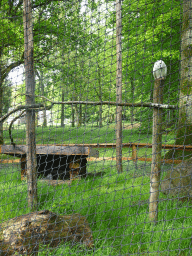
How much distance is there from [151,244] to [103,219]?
709 mm

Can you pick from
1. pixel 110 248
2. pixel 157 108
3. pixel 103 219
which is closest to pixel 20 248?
pixel 110 248

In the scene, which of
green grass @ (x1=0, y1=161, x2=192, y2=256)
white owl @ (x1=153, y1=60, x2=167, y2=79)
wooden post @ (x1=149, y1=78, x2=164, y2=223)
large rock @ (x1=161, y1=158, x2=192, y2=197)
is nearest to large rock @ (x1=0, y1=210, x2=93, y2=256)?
green grass @ (x1=0, y1=161, x2=192, y2=256)

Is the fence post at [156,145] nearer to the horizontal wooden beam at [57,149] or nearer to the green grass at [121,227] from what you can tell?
the green grass at [121,227]

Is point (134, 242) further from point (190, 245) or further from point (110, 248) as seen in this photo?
point (190, 245)

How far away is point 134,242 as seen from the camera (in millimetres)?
2365

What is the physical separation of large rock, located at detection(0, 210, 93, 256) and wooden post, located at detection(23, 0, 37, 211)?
0.63 meters

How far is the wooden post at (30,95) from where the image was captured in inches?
112

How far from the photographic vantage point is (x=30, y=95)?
286 centimetres

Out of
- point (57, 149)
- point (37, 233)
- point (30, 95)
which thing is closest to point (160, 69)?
point (30, 95)

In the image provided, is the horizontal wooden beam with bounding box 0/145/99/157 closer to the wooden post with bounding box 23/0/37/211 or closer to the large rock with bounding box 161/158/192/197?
the wooden post with bounding box 23/0/37/211

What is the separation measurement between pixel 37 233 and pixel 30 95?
1655 mm

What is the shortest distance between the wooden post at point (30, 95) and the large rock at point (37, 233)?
633 mm

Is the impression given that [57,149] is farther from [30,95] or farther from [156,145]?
[156,145]

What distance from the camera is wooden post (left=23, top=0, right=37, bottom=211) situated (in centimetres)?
285
